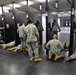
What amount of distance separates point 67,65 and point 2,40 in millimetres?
5157

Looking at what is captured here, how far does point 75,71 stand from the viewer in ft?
10.8

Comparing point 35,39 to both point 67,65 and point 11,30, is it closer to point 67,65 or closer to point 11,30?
point 67,65

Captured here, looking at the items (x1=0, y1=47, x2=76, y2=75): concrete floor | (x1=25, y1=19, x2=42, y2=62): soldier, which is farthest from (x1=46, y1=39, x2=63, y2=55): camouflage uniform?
(x1=25, y1=19, x2=42, y2=62): soldier

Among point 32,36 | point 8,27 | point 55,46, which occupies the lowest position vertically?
point 55,46

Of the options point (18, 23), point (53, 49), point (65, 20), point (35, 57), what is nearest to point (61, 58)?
point (53, 49)

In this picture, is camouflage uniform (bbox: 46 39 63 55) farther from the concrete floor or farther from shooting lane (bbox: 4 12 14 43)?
shooting lane (bbox: 4 12 14 43)

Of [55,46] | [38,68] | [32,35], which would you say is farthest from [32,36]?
[38,68]

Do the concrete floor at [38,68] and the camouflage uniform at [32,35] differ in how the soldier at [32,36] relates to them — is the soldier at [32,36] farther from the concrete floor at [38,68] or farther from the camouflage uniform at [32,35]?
A: the concrete floor at [38,68]

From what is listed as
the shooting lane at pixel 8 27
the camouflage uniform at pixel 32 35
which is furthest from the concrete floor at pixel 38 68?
the shooting lane at pixel 8 27

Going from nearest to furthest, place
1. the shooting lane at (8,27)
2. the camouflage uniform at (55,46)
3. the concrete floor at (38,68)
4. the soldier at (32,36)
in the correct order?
the concrete floor at (38,68), the soldier at (32,36), the camouflage uniform at (55,46), the shooting lane at (8,27)

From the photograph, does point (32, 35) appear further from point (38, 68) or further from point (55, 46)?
point (38, 68)

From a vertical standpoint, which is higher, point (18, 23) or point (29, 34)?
point (18, 23)

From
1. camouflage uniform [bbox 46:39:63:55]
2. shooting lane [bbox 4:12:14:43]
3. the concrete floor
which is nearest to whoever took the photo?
the concrete floor

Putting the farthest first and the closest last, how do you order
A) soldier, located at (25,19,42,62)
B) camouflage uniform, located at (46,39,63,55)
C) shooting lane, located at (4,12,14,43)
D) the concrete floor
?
shooting lane, located at (4,12,14,43) → camouflage uniform, located at (46,39,63,55) → soldier, located at (25,19,42,62) → the concrete floor
